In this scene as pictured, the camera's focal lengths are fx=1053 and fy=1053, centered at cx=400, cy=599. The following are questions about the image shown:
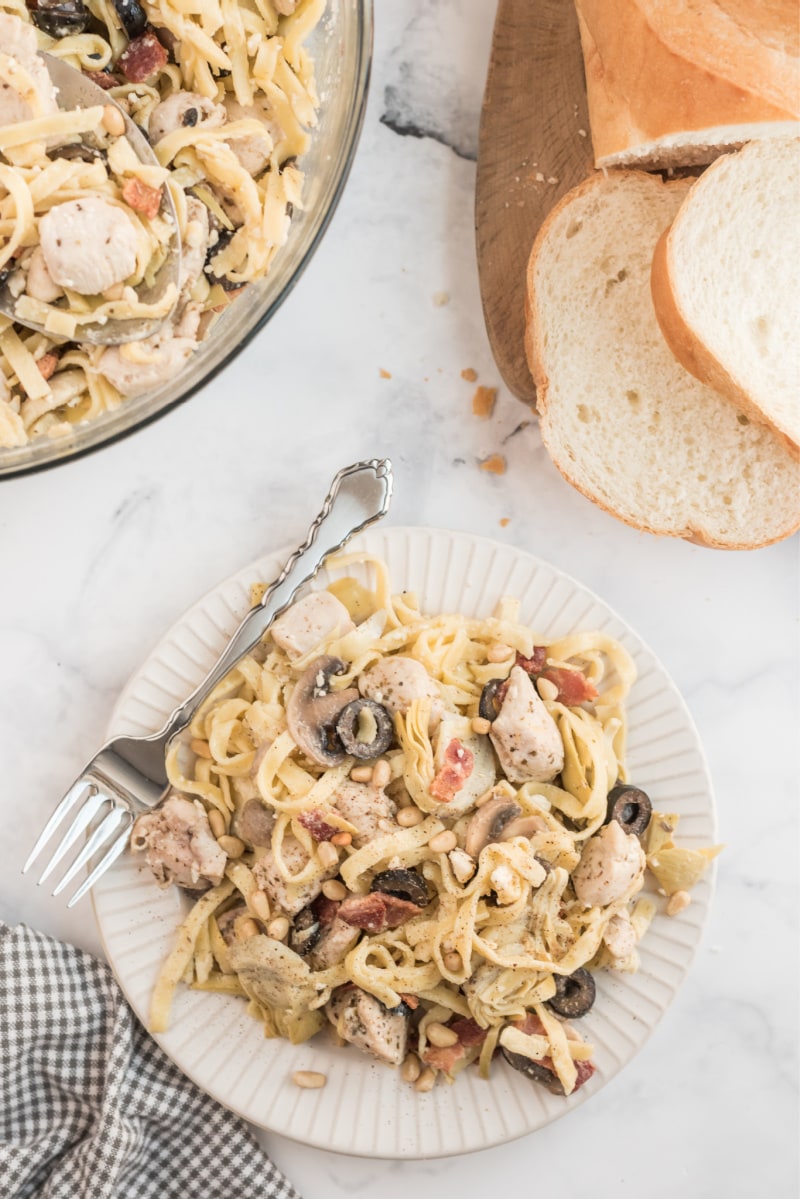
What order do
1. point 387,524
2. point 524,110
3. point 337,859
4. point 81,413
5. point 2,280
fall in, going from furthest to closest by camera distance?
point 387,524
point 524,110
point 337,859
point 81,413
point 2,280

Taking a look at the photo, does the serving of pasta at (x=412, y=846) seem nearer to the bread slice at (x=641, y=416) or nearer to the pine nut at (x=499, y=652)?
the pine nut at (x=499, y=652)

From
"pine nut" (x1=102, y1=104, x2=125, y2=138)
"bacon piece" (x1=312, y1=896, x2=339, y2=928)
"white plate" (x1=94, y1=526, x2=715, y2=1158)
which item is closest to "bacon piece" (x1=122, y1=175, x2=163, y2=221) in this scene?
"pine nut" (x1=102, y1=104, x2=125, y2=138)

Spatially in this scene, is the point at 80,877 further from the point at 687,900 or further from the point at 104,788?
the point at 687,900

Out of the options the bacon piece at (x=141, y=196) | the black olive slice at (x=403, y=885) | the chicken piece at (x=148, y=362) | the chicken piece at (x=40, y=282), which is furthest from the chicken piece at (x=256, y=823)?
the bacon piece at (x=141, y=196)

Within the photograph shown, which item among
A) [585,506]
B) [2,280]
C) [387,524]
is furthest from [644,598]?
[2,280]

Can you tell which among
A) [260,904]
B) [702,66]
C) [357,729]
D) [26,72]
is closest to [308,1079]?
[260,904]

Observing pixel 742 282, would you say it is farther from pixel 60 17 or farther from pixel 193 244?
pixel 60 17

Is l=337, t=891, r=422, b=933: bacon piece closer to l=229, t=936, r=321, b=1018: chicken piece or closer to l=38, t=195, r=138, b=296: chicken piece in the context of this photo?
l=229, t=936, r=321, b=1018: chicken piece
